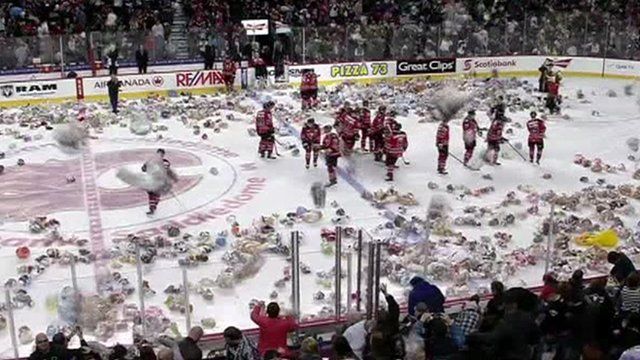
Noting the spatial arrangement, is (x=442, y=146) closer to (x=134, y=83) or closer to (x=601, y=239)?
(x=601, y=239)

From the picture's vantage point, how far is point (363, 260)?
296 inches

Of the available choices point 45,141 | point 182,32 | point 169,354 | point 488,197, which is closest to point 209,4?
point 182,32

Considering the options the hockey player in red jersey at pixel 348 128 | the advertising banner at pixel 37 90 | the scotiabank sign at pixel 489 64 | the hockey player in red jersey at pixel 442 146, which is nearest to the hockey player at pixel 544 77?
the scotiabank sign at pixel 489 64

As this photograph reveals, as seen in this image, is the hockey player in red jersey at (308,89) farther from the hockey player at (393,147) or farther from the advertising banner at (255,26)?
the hockey player at (393,147)

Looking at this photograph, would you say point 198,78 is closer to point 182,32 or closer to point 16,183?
point 182,32

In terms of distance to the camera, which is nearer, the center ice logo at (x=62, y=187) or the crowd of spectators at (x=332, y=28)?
the center ice logo at (x=62, y=187)

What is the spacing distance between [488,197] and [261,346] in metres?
6.85

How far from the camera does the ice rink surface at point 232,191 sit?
7883 mm

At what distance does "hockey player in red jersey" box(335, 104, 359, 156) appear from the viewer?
46.1 ft

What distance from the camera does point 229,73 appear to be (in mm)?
20578

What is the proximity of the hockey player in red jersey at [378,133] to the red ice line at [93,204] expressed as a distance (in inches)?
172

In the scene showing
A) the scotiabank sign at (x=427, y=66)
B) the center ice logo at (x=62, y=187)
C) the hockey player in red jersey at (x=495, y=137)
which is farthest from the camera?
the scotiabank sign at (x=427, y=66)

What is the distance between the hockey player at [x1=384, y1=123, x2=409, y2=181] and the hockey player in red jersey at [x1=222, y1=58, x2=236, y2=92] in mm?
7790

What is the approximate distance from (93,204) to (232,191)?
195cm
